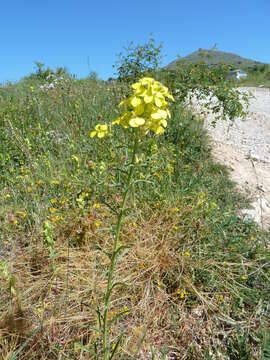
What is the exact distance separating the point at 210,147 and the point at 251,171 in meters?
0.70

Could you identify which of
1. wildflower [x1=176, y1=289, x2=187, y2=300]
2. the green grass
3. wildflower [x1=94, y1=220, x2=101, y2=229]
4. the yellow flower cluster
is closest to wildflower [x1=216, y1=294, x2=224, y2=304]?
the green grass

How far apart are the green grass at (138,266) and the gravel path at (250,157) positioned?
27 centimetres

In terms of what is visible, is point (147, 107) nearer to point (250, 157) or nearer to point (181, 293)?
point (181, 293)

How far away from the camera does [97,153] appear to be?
3320mm

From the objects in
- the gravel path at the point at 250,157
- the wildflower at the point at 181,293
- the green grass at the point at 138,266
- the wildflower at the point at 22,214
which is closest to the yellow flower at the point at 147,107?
the green grass at the point at 138,266

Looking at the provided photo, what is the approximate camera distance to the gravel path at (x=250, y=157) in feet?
10.3

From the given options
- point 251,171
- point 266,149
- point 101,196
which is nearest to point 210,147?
point 251,171

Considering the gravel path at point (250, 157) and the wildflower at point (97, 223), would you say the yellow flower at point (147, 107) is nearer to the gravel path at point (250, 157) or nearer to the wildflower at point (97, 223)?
the wildflower at point (97, 223)

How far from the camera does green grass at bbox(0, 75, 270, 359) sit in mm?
1635

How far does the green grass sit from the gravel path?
27cm

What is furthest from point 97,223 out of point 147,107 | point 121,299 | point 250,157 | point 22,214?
point 250,157

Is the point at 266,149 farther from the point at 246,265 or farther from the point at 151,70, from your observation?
the point at 246,265

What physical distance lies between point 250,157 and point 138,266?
3.07 m

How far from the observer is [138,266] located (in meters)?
2.05
